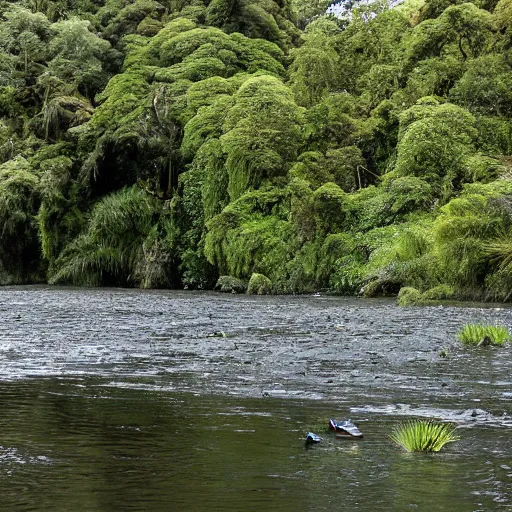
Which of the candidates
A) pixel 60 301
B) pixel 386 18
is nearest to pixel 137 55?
pixel 386 18

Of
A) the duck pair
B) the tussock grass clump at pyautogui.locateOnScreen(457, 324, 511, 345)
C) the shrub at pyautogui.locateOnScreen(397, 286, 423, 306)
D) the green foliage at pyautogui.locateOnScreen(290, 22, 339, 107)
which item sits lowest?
the duck pair

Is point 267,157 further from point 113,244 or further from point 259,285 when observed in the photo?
point 113,244

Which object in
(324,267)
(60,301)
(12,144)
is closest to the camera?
(60,301)

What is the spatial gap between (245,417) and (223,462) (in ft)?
6.82

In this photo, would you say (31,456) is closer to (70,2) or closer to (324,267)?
(324,267)

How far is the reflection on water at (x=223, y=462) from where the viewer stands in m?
6.61

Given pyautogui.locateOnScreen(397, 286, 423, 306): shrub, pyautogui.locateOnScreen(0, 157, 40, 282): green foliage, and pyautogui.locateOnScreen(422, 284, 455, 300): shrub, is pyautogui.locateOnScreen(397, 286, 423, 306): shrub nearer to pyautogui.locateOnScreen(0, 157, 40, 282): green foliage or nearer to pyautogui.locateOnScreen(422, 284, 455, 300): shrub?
pyautogui.locateOnScreen(422, 284, 455, 300): shrub

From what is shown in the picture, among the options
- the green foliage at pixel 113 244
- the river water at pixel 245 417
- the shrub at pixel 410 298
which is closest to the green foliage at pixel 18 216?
the green foliage at pixel 113 244

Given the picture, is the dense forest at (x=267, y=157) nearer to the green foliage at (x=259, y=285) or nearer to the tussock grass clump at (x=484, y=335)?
the green foliage at (x=259, y=285)

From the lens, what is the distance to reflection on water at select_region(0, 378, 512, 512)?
6.61 m

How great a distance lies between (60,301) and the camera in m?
33.3

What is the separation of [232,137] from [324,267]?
9.78 meters

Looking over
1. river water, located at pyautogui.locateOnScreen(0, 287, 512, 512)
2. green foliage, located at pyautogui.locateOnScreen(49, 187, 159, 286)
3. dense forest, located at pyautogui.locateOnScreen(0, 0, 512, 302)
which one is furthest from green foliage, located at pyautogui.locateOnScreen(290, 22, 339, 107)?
river water, located at pyautogui.locateOnScreen(0, 287, 512, 512)

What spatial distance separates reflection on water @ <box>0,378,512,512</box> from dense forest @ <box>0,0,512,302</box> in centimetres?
2088
